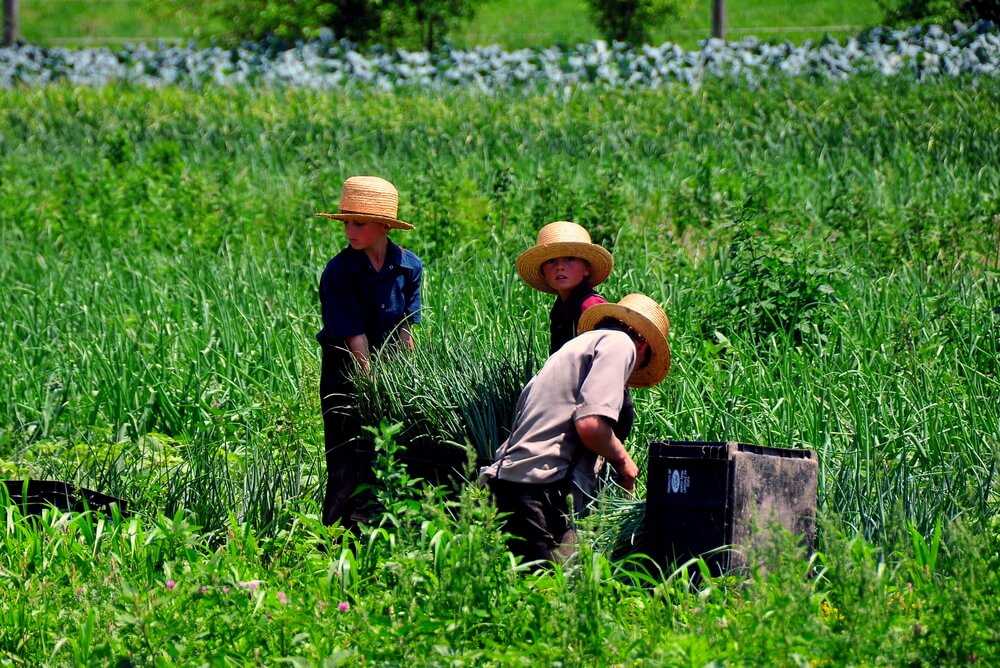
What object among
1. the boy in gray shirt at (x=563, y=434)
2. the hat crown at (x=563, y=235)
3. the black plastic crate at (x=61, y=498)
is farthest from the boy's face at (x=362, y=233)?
the black plastic crate at (x=61, y=498)

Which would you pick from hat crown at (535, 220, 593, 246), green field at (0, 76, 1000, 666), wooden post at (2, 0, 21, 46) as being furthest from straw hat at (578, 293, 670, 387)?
wooden post at (2, 0, 21, 46)

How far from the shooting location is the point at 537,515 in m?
3.50

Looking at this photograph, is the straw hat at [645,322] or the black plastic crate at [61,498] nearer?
the straw hat at [645,322]

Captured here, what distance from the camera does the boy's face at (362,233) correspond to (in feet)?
13.5

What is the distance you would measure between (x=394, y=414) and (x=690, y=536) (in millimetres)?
1110

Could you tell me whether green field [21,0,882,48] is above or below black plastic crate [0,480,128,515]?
above

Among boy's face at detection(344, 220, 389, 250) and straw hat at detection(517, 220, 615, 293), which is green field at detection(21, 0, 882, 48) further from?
straw hat at detection(517, 220, 615, 293)

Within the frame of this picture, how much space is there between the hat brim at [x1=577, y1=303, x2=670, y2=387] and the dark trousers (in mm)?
439

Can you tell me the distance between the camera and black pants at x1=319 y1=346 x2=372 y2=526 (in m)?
3.99

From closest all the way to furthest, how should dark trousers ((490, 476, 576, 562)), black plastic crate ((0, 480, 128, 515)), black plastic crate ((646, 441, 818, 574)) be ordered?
black plastic crate ((646, 441, 818, 574)) < dark trousers ((490, 476, 576, 562)) < black plastic crate ((0, 480, 128, 515))

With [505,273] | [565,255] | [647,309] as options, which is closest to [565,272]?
[565,255]

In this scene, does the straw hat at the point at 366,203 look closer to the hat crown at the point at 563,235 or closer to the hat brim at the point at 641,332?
the hat crown at the point at 563,235

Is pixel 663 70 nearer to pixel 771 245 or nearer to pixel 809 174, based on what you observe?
pixel 809 174

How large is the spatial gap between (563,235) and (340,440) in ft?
3.53
